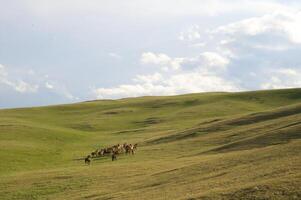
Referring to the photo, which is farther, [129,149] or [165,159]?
[129,149]

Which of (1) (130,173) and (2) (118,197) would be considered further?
(1) (130,173)

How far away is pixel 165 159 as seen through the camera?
53.3 m

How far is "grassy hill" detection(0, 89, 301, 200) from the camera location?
32.2m

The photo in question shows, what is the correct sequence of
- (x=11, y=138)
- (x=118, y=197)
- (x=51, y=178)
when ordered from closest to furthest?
(x=118, y=197) → (x=51, y=178) → (x=11, y=138)

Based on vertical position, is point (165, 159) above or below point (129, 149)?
below

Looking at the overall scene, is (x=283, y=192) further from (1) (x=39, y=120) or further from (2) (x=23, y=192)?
(1) (x=39, y=120)

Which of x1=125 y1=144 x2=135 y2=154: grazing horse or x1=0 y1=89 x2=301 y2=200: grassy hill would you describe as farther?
x1=125 y1=144 x2=135 y2=154: grazing horse

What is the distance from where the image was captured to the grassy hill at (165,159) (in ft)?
105

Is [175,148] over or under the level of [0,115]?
under

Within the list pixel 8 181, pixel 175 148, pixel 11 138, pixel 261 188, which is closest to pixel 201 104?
pixel 11 138

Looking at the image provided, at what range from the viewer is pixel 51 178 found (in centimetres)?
4775

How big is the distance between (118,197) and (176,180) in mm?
4702

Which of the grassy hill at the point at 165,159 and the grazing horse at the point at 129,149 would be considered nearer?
the grassy hill at the point at 165,159

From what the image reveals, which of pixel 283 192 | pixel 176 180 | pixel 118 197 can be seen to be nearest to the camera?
pixel 283 192
